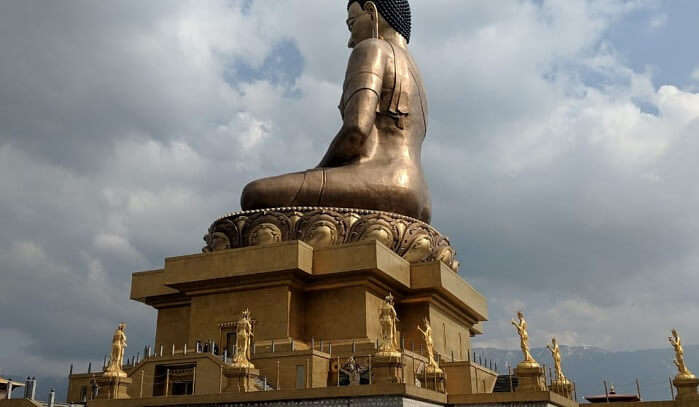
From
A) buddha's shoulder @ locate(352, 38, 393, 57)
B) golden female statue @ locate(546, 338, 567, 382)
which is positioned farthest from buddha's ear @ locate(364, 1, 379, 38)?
golden female statue @ locate(546, 338, 567, 382)

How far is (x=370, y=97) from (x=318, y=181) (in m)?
2.72

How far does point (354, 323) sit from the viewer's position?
51.6 feet

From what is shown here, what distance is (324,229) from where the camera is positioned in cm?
1680

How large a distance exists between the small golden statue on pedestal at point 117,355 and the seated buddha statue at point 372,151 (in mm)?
5081

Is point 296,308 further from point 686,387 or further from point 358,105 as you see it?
point 686,387

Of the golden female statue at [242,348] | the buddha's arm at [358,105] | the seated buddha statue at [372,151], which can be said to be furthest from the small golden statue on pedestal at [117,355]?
the buddha's arm at [358,105]

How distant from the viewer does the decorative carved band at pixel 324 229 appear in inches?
666

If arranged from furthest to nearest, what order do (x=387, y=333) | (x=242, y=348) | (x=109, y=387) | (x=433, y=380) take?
(x=109, y=387)
(x=433, y=380)
(x=242, y=348)
(x=387, y=333)

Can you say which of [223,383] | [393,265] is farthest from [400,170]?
[223,383]

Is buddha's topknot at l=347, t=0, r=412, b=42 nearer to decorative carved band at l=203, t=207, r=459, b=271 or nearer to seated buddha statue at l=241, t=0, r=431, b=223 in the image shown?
seated buddha statue at l=241, t=0, r=431, b=223

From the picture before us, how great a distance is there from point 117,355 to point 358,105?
8.56 m

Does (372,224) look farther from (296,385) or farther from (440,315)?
(296,385)

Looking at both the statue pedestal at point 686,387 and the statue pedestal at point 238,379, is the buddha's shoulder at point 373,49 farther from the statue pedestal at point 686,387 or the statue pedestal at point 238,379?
the statue pedestal at point 686,387

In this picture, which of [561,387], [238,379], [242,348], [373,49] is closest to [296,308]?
[242,348]
